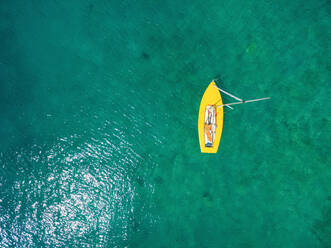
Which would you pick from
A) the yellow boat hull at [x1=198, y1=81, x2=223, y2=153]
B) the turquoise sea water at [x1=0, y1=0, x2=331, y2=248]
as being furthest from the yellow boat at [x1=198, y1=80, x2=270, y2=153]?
the turquoise sea water at [x1=0, y1=0, x2=331, y2=248]

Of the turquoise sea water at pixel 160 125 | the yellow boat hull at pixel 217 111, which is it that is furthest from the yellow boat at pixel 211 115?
the turquoise sea water at pixel 160 125

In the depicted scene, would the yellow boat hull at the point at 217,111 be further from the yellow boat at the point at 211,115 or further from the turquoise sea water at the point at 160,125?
the turquoise sea water at the point at 160,125

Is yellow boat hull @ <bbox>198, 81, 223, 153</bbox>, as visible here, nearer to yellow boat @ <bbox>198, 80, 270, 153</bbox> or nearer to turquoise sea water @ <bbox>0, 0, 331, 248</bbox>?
yellow boat @ <bbox>198, 80, 270, 153</bbox>

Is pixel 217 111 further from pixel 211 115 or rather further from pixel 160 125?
pixel 160 125

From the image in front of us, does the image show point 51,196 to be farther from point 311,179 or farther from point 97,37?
point 311,179

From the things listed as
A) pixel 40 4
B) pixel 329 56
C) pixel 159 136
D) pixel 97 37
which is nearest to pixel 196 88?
pixel 159 136

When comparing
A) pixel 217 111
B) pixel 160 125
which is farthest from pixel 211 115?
pixel 160 125

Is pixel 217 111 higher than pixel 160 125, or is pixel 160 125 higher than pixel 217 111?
pixel 217 111

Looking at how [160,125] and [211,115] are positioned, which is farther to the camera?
[160,125]
